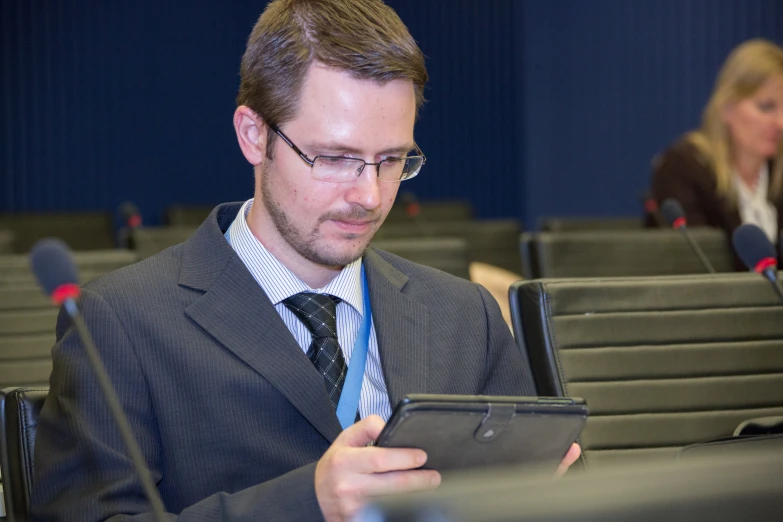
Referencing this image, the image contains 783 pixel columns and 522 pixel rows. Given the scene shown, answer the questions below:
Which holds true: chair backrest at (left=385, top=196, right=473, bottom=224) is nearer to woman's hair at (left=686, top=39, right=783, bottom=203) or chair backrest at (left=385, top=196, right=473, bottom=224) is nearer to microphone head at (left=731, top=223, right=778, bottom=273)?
woman's hair at (left=686, top=39, right=783, bottom=203)

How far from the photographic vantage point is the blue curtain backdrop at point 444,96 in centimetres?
647

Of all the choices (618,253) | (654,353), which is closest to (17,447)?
(654,353)

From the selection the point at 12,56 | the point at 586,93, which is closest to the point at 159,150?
the point at 12,56

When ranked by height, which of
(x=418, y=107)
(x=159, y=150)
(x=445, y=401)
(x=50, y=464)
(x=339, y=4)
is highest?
(x=339, y=4)

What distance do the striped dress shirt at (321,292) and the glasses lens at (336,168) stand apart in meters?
0.17

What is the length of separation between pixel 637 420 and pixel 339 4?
960 mm

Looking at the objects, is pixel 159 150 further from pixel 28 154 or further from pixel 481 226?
pixel 481 226

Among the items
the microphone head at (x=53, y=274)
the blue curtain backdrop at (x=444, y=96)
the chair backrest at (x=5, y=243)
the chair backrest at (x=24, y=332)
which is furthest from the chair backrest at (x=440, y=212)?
the microphone head at (x=53, y=274)

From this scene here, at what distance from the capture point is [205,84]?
6840 mm

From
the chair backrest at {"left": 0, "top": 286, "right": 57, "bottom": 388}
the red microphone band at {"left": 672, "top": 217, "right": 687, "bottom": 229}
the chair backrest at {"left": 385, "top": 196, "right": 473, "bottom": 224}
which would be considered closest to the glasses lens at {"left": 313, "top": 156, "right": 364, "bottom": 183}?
the chair backrest at {"left": 0, "top": 286, "right": 57, "bottom": 388}

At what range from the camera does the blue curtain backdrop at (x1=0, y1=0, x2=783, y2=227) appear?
647 centimetres

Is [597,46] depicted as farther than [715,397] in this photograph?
Yes

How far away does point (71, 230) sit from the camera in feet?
16.2

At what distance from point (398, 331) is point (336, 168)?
0.91 ft
